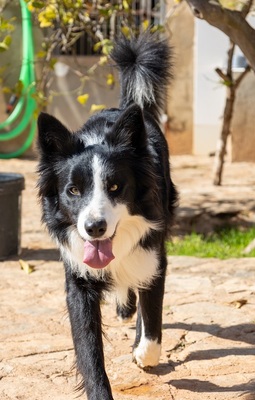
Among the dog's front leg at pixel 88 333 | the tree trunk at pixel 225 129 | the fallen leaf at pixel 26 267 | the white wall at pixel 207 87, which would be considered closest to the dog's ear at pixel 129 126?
the dog's front leg at pixel 88 333

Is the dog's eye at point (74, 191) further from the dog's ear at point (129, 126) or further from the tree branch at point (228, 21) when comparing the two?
the tree branch at point (228, 21)

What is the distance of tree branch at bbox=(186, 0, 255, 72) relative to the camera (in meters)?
4.75

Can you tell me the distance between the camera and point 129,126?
3.55m

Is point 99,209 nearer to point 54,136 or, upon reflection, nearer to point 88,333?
point 54,136

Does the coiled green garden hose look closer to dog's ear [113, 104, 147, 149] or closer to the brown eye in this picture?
dog's ear [113, 104, 147, 149]

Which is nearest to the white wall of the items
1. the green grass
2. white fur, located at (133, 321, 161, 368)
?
the green grass

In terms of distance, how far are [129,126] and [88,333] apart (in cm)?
96

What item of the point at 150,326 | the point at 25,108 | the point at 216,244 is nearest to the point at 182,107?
the point at 25,108

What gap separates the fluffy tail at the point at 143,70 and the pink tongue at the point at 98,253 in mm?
1431

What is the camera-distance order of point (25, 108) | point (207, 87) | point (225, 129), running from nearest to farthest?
point (225, 129) < point (207, 87) < point (25, 108)

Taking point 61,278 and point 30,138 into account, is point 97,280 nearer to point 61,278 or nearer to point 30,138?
point 61,278

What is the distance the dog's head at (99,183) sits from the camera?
11.0 ft

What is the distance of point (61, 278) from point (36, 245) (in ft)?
3.49

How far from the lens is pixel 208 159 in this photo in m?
10.4
